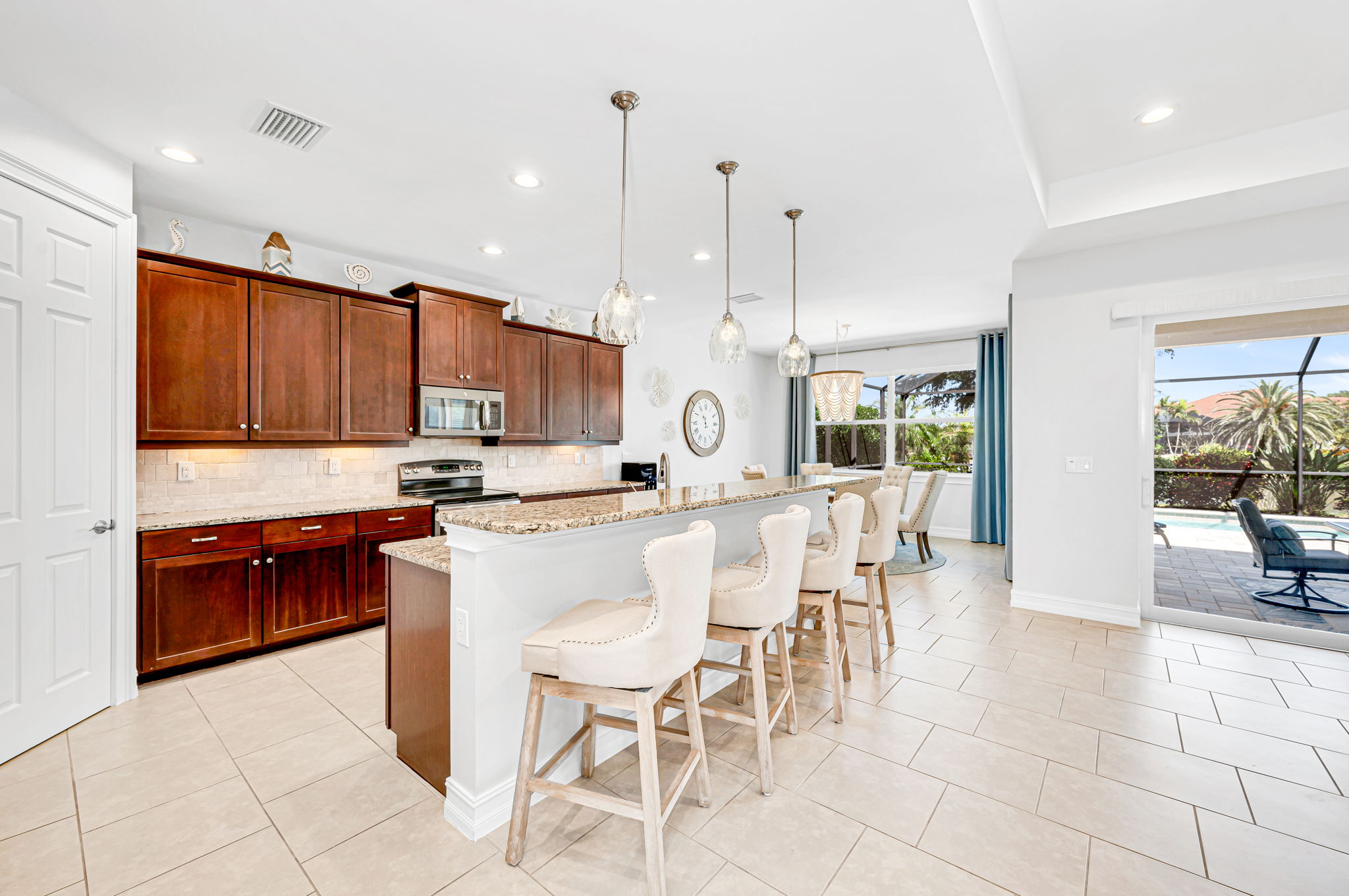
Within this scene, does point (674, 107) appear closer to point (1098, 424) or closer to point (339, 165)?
point (339, 165)

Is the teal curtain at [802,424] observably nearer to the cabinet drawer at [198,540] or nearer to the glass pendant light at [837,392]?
the glass pendant light at [837,392]

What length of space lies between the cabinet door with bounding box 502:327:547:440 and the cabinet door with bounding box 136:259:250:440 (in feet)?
5.80

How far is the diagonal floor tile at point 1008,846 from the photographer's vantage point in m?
1.57

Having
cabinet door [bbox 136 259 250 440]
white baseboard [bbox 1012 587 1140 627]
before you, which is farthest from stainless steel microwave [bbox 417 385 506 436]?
white baseboard [bbox 1012 587 1140 627]

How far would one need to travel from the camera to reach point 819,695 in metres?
2.72

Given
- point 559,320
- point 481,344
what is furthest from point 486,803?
point 559,320

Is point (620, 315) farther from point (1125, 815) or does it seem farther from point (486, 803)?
point (1125, 815)

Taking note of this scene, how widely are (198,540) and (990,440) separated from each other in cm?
717

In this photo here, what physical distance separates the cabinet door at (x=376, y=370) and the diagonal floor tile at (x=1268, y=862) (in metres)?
4.41

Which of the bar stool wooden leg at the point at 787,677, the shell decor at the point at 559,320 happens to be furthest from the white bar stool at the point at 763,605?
the shell decor at the point at 559,320

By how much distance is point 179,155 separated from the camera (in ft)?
8.58

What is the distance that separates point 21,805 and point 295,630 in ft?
4.59

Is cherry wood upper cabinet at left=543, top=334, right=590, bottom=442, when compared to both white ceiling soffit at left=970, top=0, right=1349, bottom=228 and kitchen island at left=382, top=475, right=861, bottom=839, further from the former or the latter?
white ceiling soffit at left=970, top=0, right=1349, bottom=228

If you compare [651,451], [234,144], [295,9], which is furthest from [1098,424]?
[234,144]
